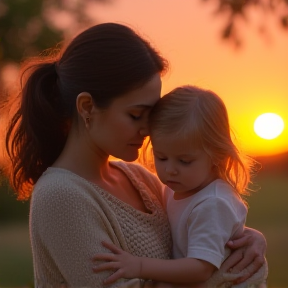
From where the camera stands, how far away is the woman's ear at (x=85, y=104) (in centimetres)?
268

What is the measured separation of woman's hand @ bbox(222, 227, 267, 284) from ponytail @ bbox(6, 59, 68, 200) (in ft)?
2.34

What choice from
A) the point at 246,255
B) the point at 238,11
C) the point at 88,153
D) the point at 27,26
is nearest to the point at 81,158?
the point at 88,153

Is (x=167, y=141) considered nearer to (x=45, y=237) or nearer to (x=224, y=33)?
(x=45, y=237)

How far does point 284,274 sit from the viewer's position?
8.38m

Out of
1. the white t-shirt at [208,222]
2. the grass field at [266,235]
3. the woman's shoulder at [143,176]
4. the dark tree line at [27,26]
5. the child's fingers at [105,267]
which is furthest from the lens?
the dark tree line at [27,26]

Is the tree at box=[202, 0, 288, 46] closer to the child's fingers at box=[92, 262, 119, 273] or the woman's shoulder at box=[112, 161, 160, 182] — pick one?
the woman's shoulder at box=[112, 161, 160, 182]

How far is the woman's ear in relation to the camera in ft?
8.80

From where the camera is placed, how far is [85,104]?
106 inches

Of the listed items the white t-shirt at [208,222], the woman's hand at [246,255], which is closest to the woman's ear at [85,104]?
the white t-shirt at [208,222]

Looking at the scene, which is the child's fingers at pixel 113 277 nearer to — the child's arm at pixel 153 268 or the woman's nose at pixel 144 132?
the child's arm at pixel 153 268

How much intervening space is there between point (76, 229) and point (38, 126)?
48cm

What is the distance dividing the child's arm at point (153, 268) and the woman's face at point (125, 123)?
1.18 feet

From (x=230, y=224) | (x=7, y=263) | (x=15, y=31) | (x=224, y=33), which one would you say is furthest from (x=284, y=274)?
(x=15, y=31)

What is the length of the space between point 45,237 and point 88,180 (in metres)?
0.27
